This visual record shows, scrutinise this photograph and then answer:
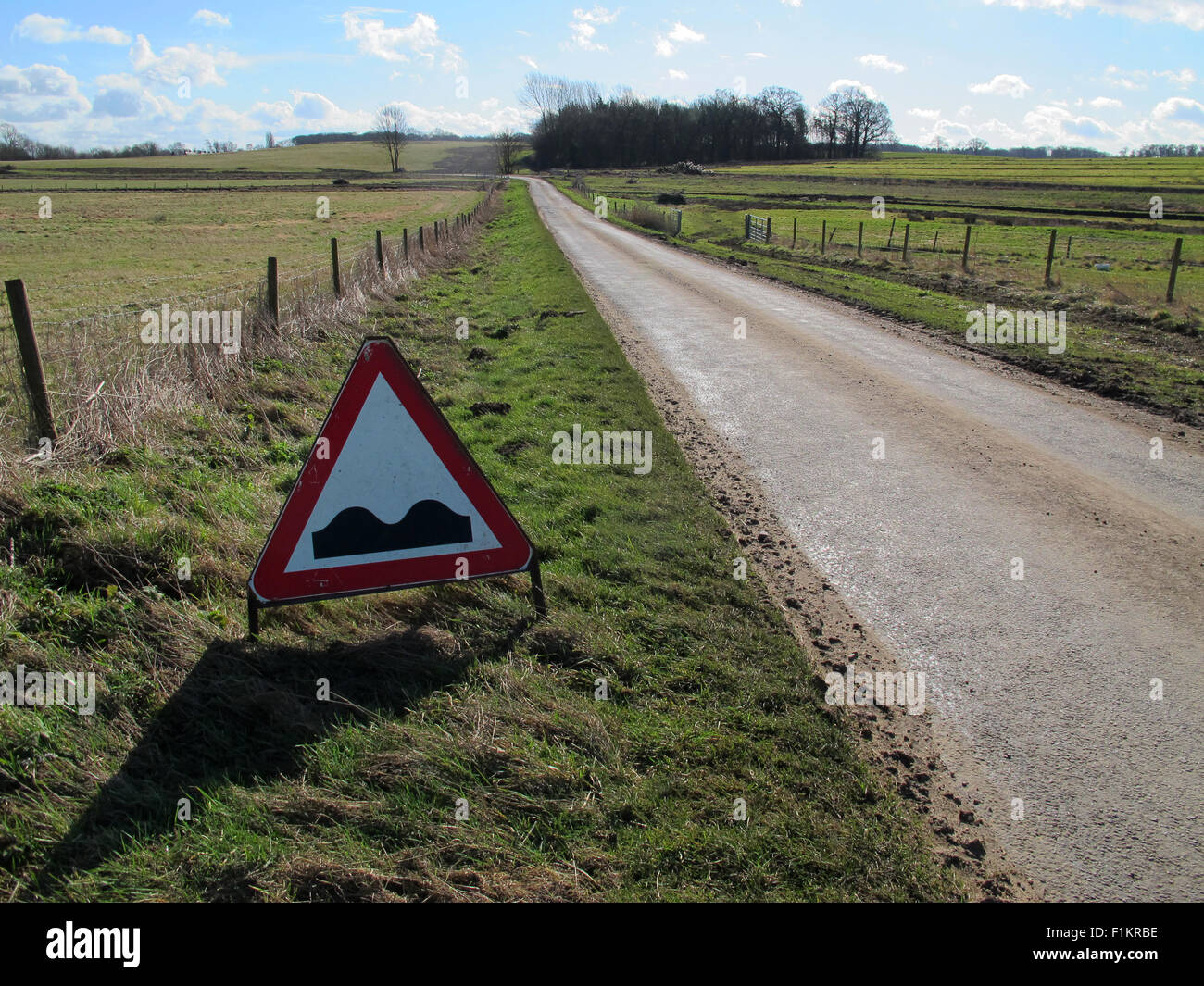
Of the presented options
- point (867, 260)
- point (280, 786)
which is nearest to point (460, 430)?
point (280, 786)

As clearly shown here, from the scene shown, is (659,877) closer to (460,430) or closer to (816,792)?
(816,792)

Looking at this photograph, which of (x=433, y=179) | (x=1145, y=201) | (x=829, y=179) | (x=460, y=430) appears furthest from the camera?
(x=433, y=179)

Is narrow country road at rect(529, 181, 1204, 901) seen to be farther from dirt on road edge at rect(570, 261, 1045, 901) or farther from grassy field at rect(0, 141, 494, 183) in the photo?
grassy field at rect(0, 141, 494, 183)

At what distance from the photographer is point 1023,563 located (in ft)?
16.2

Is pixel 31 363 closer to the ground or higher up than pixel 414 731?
higher up

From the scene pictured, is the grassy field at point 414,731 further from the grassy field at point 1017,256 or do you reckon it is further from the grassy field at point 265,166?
the grassy field at point 265,166

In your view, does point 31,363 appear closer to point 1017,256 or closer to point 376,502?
point 376,502

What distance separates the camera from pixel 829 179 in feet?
274

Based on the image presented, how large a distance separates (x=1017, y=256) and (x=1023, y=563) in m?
28.6

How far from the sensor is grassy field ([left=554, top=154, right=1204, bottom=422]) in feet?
35.8

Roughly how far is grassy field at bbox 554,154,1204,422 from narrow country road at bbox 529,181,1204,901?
2.02 m

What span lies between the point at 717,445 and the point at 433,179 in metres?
101

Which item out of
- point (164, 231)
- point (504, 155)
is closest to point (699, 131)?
point (504, 155)
